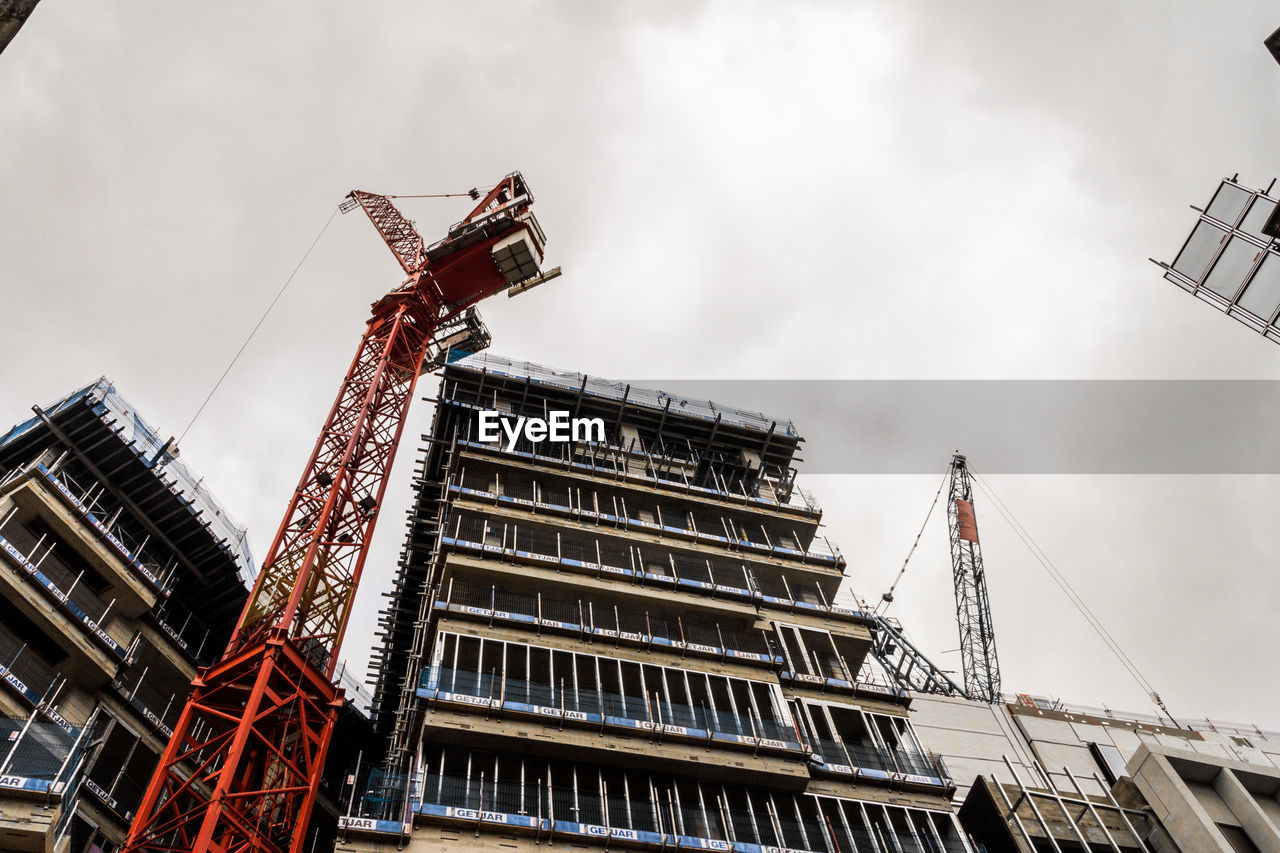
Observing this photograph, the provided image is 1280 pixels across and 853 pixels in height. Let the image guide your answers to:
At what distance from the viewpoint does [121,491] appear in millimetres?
49094

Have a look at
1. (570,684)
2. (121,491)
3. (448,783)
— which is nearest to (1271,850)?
(570,684)

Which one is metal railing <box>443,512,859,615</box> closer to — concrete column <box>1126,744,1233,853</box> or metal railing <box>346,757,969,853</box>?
metal railing <box>346,757,969,853</box>

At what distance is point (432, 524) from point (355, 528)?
7349 millimetres

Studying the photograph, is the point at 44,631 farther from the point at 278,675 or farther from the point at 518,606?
the point at 518,606

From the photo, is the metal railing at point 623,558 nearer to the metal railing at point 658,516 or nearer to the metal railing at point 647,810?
the metal railing at point 658,516

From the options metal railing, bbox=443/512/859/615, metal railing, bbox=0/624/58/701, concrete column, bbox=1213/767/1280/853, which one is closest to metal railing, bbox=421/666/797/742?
metal railing, bbox=443/512/859/615

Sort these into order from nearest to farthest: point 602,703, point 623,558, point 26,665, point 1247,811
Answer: point 1247,811 < point 26,665 < point 602,703 < point 623,558

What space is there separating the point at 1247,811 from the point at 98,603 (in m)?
54.9

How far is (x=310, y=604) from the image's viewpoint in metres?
43.3

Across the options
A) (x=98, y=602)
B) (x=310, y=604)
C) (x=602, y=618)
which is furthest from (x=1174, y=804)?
(x=98, y=602)

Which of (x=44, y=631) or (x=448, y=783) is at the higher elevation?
(x=44, y=631)

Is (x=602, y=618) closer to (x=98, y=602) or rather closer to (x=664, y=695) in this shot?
(x=664, y=695)

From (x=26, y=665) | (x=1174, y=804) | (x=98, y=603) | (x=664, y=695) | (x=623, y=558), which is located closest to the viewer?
(x=26, y=665)

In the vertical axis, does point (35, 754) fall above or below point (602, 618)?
below
